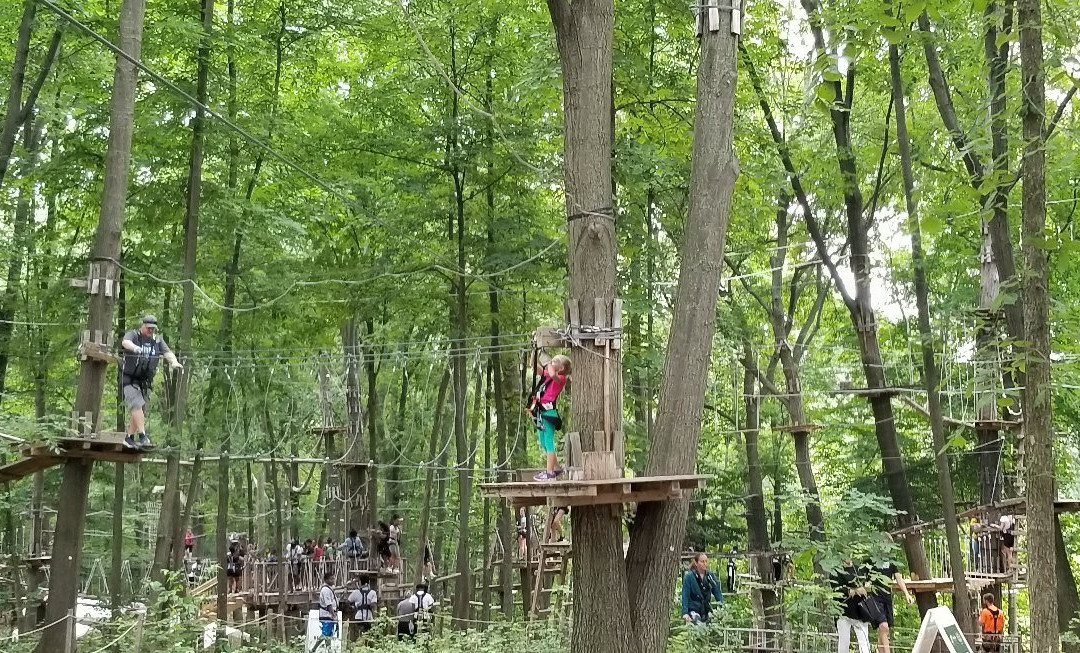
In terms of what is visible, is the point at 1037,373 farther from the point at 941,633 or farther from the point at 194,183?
the point at 194,183

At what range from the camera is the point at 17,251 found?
46.7ft

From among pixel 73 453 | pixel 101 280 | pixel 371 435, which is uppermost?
pixel 101 280

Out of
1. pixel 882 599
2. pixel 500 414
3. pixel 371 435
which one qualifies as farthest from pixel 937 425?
pixel 371 435

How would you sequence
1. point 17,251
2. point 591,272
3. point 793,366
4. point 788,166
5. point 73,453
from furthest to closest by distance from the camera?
point 793,366 → point 17,251 → point 788,166 → point 73,453 → point 591,272

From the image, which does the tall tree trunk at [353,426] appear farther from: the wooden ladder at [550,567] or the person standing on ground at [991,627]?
the person standing on ground at [991,627]

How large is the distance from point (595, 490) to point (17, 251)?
11.7 m

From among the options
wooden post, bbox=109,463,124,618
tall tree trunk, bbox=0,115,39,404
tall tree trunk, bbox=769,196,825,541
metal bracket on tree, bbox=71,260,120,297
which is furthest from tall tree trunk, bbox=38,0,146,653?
tall tree trunk, bbox=769,196,825,541

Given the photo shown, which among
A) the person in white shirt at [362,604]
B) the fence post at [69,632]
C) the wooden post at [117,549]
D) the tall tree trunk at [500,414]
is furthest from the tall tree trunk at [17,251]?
the tall tree trunk at [500,414]

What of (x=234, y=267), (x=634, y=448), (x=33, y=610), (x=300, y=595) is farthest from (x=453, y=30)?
(x=33, y=610)

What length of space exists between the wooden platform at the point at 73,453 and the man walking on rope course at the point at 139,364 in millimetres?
230

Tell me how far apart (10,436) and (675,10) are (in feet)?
→ 24.9

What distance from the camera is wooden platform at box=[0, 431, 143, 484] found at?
28.1ft

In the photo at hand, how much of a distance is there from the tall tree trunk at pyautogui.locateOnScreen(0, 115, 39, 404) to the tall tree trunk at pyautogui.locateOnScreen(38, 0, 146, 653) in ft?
13.9

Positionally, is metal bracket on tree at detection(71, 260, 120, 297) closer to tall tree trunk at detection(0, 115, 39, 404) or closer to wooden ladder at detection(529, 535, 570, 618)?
tall tree trunk at detection(0, 115, 39, 404)
